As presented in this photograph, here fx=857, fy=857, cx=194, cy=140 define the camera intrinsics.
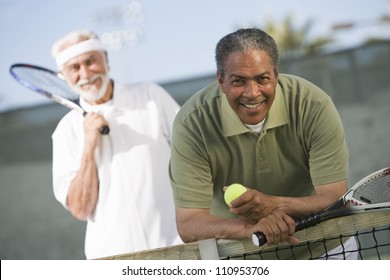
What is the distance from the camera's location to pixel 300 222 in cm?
244

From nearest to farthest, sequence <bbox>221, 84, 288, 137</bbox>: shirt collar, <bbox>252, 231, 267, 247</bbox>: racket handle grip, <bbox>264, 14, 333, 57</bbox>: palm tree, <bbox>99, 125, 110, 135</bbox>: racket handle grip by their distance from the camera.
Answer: <bbox>252, 231, 267, 247</bbox>: racket handle grip → <bbox>221, 84, 288, 137</bbox>: shirt collar → <bbox>99, 125, 110, 135</bbox>: racket handle grip → <bbox>264, 14, 333, 57</bbox>: palm tree

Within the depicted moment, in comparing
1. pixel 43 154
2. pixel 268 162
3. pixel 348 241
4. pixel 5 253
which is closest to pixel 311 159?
pixel 268 162

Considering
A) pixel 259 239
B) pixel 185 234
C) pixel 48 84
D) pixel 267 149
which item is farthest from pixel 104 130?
pixel 259 239

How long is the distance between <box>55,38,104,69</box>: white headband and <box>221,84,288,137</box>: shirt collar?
0.54 m

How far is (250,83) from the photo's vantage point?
2.56 metres

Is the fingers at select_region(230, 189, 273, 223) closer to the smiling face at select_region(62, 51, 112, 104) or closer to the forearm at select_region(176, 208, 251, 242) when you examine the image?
the forearm at select_region(176, 208, 251, 242)

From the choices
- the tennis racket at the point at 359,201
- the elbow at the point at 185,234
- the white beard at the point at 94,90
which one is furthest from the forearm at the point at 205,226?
the white beard at the point at 94,90

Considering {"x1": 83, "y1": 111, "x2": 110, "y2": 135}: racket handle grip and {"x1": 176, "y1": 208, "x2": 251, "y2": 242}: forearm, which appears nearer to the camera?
{"x1": 176, "y1": 208, "x2": 251, "y2": 242}: forearm

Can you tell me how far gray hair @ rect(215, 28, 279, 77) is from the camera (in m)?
2.56

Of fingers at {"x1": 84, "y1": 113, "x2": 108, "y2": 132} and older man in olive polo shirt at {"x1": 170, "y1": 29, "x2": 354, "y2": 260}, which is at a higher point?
fingers at {"x1": 84, "y1": 113, "x2": 108, "y2": 132}

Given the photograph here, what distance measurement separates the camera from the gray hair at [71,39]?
2922mm

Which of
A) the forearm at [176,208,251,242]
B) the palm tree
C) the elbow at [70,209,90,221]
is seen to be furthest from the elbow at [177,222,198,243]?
the palm tree

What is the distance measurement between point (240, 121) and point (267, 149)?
0.39 ft

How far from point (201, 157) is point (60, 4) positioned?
34.5 inches
